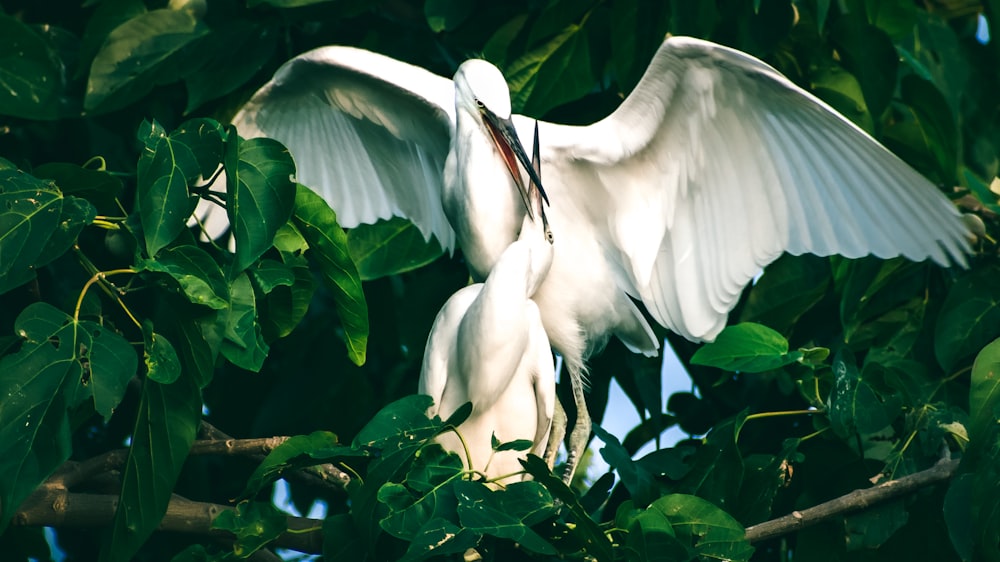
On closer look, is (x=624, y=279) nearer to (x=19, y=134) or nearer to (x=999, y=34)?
(x=999, y=34)

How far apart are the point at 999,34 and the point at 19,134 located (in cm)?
249

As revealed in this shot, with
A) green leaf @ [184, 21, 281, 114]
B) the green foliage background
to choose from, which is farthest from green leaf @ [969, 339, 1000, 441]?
green leaf @ [184, 21, 281, 114]

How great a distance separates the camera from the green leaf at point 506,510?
1.66m

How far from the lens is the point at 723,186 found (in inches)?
99.1

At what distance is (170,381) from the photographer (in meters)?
1.76

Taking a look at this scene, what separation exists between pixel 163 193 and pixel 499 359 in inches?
30.6

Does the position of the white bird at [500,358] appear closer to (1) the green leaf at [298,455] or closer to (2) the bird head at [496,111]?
(2) the bird head at [496,111]

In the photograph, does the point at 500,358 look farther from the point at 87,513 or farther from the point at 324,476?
the point at 87,513

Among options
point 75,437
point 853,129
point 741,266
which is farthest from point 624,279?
point 75,437

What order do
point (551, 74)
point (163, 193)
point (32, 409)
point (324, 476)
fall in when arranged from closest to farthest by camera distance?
point (32, 409) → point (163, 193) → point (324, 476) → point (551, 74)

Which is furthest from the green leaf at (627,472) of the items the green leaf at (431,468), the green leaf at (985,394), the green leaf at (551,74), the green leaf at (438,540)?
the green leaf at (551,74)

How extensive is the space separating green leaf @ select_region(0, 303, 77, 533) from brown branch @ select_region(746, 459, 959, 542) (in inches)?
45.4

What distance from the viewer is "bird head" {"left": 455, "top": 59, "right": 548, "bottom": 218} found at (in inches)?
90.0

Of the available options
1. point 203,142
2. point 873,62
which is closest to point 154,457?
point 203,142
